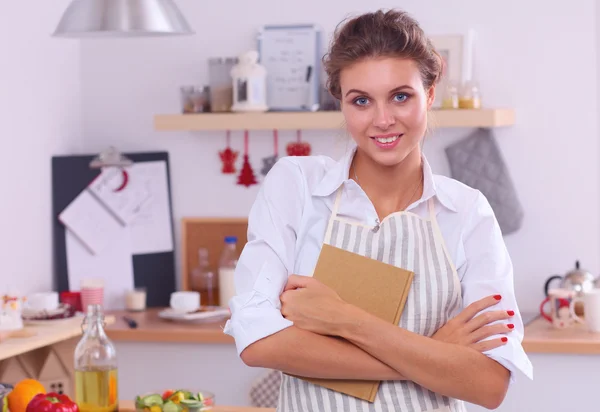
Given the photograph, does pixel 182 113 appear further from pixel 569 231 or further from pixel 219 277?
pixel 569 231

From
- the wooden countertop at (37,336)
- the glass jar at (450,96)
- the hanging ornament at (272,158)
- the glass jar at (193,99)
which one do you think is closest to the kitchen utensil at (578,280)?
the glass jar at (450,96)

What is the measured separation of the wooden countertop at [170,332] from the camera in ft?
11.0

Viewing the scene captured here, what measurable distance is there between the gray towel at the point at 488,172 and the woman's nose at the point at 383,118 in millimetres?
2069

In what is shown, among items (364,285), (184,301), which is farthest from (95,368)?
(184,301)

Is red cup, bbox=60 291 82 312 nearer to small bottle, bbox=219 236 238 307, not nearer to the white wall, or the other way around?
the white wall

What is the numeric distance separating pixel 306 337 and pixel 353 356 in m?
0.08

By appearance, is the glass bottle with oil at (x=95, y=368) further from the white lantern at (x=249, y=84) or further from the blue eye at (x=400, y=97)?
the white lantern at (x=249, y=84)

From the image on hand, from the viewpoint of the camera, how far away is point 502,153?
3.57 metres

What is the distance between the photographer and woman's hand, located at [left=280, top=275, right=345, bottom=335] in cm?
153

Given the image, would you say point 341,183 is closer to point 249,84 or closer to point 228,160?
point 249,84

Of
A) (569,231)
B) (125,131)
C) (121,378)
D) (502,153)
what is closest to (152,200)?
(125,131)

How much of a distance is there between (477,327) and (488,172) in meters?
2.08

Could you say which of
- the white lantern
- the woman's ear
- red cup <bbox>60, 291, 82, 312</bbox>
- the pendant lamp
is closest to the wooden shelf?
the white lantern

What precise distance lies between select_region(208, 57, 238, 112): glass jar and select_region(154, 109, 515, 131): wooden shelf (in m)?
0.06
